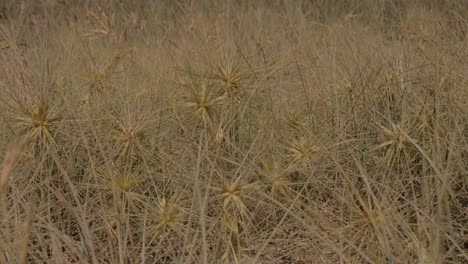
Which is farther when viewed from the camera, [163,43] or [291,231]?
[163,43]

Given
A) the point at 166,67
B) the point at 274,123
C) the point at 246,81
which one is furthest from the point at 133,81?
the point at 274,123

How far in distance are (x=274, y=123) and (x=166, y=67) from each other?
72cm

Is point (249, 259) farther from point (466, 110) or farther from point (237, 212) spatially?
point (466, 110)

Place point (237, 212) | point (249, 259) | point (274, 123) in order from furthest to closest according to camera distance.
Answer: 1. point (274, 123)
2. point (237, 212)
3. point (249, 259)

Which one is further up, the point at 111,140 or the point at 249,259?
the point at 111,140

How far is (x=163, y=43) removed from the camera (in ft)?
9.05

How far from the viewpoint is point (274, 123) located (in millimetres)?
1407

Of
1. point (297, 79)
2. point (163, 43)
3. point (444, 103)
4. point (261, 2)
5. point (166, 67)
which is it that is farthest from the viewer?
point (261, 2)

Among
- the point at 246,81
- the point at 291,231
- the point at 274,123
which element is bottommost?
the point at 291,231

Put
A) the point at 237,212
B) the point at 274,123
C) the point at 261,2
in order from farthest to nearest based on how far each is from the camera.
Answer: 1. the point at 261,2
2. the point at 274,123
3. the point at 237,212

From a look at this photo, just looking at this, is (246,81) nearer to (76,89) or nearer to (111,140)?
(111,140)

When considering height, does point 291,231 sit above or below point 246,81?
below

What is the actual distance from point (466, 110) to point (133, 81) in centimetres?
113

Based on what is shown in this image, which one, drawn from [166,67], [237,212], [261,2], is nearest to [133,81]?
[166,67]
